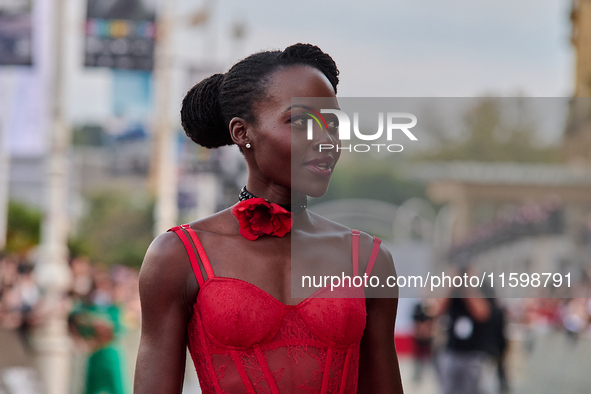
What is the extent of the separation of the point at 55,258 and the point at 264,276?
27.3 feet

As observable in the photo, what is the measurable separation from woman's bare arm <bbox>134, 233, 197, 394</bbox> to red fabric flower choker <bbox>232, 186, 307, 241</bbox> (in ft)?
0.58

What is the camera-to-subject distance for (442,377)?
812 centimetres

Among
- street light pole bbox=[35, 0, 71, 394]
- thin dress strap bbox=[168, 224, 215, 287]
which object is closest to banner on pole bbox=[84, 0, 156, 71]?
street light pole bbox=[35, 0, 71, 394]

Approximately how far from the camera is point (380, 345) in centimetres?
218

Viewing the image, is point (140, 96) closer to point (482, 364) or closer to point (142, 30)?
point (142, 30)

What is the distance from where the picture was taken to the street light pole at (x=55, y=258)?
8758mm

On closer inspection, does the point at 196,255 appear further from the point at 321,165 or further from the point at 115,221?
the point at 115,221

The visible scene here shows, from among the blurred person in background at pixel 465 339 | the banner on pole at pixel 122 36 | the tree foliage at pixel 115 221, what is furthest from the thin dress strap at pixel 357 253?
the tree foliage at pixel 115 221

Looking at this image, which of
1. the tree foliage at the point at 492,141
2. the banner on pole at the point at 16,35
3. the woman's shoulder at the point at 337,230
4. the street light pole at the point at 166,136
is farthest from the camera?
the tree foliage at the point at 492,141

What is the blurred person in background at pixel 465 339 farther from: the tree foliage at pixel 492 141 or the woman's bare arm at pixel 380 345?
the tree foliage at pixel 492 141

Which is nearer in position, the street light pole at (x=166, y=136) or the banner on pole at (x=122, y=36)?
the banner on pole at (x=122, y=36)

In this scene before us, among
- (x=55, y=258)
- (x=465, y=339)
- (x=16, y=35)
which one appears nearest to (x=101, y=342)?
(x=55, y=258)

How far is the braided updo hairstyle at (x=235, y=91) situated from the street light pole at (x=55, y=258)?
7.07m

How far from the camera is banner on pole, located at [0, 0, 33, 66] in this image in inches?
443
